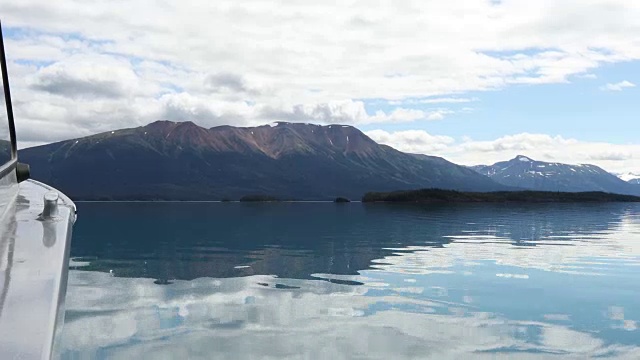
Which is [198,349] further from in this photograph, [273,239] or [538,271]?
[273,239]

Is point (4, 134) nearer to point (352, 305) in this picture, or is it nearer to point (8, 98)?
point (8, 98)

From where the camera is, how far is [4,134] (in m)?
7.75

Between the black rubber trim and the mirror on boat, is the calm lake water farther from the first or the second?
the mirror on boat

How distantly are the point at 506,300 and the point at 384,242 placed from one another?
75.6 ft

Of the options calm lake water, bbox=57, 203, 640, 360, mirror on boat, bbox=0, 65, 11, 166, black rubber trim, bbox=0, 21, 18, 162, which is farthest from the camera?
calm lake water, bbox=57, 203, 640, 360

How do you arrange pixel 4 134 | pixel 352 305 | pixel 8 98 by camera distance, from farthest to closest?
pixel 352 305 < pixel 4 134 < pixel 8 98

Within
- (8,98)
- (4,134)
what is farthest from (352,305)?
(8,98)

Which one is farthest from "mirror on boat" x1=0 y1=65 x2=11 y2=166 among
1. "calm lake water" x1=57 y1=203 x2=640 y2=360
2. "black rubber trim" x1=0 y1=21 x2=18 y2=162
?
"calm lake water" x1=57 y1=203 x2=640 y2=360

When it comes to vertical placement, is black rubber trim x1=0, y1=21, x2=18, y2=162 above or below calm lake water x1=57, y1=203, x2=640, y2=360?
above

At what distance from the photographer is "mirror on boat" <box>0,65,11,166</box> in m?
7.15

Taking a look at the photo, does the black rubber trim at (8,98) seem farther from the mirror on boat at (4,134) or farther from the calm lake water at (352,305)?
the calm lake water at (352,305)

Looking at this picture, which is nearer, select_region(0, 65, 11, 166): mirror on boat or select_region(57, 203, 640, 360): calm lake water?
select_region(0, 65, 11, 166): mirror on boat

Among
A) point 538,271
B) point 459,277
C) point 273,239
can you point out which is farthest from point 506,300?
point 273,239

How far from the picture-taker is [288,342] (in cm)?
1241
